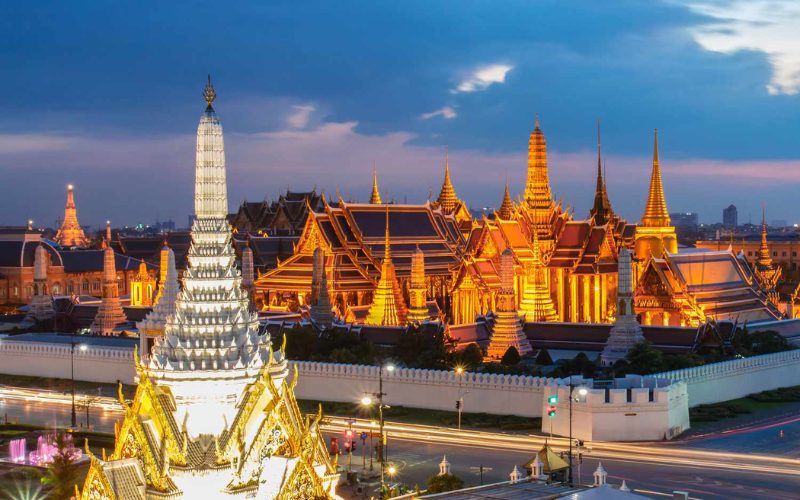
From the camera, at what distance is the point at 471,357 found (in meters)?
46.2

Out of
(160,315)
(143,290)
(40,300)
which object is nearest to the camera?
(160,315)

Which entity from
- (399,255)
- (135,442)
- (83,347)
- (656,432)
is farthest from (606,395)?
(399,255)

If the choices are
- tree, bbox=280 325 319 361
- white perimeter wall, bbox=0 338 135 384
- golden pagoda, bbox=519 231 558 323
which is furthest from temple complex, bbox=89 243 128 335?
golden pagoda, bbox=519 231 558 323

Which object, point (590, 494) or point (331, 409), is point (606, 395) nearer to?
point (331, 409)

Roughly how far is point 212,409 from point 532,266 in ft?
140

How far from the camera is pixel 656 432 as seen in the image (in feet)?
120

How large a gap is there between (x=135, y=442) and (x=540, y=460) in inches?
401

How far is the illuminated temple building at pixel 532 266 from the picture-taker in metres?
58.9

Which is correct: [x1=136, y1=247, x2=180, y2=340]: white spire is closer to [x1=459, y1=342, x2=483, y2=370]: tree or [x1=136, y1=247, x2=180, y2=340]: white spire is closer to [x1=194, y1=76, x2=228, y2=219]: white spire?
[x1=459, y1=342, x2=483, y2=370]: tree

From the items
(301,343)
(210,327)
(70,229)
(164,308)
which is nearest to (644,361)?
(301,343)

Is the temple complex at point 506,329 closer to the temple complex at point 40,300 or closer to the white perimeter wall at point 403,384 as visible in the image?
the white perimeter wall at point 403,384

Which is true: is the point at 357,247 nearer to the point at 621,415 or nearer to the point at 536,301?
the point at 536,301

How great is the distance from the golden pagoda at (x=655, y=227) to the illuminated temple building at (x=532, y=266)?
5cm

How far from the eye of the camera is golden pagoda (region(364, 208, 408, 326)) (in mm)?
56656
